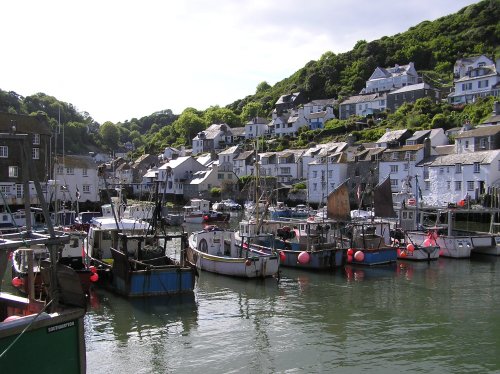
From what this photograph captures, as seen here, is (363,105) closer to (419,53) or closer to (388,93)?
(388,93)

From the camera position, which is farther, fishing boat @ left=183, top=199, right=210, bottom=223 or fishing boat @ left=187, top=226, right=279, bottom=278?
fishing boat @ left=183, top=199, right=210, bottom=223

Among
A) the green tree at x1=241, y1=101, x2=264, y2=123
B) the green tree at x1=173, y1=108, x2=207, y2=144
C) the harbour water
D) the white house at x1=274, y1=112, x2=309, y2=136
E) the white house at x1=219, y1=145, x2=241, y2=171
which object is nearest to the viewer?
the harbour water

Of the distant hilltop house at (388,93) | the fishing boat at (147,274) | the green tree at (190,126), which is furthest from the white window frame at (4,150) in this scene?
the green tree at (190,126)

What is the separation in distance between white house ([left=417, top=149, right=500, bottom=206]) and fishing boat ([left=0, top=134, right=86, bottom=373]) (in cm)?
6292

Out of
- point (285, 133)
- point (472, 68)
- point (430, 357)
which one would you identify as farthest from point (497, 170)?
point (285, 133)

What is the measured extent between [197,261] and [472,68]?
103 metres

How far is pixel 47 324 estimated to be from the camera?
9750 millimetres

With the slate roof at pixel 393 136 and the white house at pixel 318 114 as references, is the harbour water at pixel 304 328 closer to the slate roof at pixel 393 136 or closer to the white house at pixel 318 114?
the slate roof at pixel 393 136

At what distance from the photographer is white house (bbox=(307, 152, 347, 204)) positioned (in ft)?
277

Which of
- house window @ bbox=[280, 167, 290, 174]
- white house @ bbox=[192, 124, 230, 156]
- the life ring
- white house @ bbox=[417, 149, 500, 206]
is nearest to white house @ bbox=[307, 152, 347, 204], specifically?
house window @ bbox=[280, 167, 290, 174]

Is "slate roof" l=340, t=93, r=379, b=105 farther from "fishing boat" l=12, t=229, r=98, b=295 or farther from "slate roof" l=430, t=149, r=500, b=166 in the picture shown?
"fishing boat" l=12, t=229, r=98, b=295

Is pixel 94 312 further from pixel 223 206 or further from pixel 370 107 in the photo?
pixel 370 107

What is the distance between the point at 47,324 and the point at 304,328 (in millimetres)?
13837

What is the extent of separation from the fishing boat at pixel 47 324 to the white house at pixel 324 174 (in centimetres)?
7415
